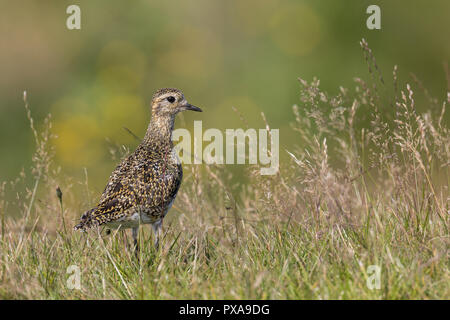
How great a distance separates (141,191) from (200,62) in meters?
8.08

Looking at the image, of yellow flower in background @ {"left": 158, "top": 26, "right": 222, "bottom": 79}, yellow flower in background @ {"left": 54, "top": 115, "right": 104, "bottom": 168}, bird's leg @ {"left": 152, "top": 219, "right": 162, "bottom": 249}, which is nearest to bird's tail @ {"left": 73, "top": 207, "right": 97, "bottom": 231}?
bird's leg @ {"left": 152, "top": 219, "right": 162, "bottom": 249}

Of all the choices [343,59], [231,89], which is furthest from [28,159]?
[343,59]

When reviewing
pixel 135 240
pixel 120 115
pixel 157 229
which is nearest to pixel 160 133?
pixel 157 229

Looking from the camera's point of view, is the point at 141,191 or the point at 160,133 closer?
the point at 141,191

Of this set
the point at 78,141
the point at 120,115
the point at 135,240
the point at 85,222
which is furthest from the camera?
the point at 120,115

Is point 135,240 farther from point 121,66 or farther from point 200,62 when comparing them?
point 200,62

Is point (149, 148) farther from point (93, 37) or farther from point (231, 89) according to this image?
point (93, 37)

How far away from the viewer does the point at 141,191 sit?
21.3 feet

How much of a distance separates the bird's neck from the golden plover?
0.01m

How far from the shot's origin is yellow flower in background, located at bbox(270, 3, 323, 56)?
13625 mm

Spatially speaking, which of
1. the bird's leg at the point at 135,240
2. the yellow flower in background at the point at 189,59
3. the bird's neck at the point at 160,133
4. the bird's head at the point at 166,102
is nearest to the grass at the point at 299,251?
the bird's leg at the point at 135,240

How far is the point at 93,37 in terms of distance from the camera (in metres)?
14.1

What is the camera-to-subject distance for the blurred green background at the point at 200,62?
1299cm

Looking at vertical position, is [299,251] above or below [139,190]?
below
